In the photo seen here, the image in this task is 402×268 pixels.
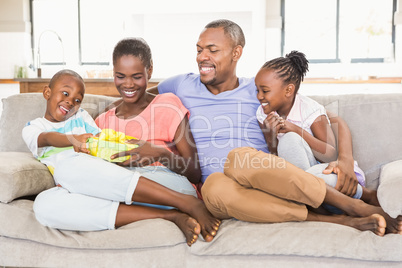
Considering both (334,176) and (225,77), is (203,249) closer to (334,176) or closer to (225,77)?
(334,176)

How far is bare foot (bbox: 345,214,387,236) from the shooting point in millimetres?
1237

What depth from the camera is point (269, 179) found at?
1.28 meters

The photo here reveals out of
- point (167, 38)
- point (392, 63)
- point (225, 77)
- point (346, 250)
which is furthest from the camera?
point (167, 38)

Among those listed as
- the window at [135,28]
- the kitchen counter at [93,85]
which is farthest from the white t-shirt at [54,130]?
the window at [135,28]

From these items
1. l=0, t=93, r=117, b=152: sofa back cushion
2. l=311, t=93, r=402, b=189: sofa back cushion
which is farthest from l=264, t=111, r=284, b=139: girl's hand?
l=0, t=93, r=117, b=152: sofa back cushion

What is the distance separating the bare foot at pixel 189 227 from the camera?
4.26ft

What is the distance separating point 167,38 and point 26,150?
4.54m

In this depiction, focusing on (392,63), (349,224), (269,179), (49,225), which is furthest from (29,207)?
(392,63)

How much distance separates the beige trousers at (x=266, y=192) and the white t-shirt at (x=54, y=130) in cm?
69

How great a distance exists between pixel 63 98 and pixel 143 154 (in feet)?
1.66

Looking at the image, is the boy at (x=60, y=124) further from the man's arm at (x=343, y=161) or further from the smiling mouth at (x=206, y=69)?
the man's arm at (x=343, y=161)

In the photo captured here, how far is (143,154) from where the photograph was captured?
1.58 meters

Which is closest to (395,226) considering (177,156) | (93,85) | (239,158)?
(239,158)

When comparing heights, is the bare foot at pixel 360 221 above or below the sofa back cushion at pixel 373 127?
below
